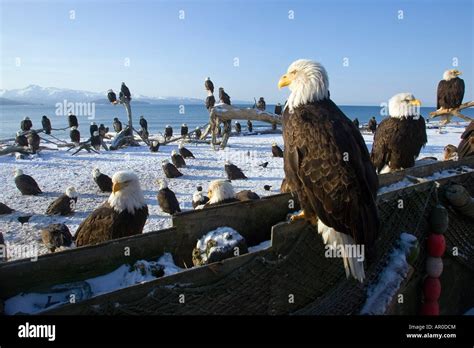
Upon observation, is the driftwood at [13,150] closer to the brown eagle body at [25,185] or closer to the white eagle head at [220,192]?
the brown eagle body at [25,185]

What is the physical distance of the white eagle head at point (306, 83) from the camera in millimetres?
2512

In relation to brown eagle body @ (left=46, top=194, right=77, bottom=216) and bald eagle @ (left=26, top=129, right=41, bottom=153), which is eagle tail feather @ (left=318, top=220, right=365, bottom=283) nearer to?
brown eagle body @ (left=46, top=194, right=77, bottom=216)

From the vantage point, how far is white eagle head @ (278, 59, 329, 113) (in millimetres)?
2512

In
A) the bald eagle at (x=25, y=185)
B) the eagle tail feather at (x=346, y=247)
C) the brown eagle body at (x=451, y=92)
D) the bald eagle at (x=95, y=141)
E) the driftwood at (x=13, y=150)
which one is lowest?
the bald eagle at (x=25, y=185)

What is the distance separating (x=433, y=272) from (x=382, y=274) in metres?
0.73

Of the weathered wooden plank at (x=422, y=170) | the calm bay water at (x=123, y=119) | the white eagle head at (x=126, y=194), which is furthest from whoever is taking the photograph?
the calm bay water at (x=123, y=119)

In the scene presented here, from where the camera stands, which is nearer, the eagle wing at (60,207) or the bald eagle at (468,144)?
the bald eagle at (468,144)

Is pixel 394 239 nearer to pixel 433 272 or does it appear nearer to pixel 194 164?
pixel 433 272

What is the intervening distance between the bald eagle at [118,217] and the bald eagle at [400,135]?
3034mm

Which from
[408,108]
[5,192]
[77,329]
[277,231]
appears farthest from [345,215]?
[5,192]

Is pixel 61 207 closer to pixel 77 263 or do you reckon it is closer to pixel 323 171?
pixel 77 263

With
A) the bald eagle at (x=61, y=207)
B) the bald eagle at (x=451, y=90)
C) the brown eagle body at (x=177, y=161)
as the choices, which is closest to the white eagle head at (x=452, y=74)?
the bald eagle at (x=451, y=90)

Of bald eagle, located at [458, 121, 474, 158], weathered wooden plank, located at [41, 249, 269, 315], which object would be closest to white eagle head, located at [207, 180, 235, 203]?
weathered wooden plank, located at [41, 249, 269, 315]

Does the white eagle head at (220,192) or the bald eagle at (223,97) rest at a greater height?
the bald eagle at (223,97)
